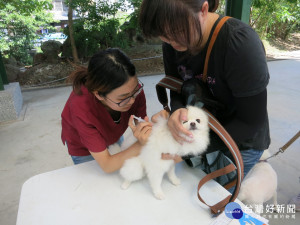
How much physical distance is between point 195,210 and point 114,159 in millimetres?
354

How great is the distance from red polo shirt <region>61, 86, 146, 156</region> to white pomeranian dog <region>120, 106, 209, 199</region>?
0.17 meters

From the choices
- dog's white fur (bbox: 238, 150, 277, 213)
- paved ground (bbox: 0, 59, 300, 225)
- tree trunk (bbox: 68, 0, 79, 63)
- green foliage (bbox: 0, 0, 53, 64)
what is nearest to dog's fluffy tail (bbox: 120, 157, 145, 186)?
dog's white fur (bbox: 238, 150, 277, 213)

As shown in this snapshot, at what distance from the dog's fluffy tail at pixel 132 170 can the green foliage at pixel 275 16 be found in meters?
4.65

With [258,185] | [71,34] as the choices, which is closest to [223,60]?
[258,185]

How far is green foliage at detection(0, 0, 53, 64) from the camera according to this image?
5.35 meters

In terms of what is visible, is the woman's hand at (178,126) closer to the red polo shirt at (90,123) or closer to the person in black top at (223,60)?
the person in black top at (223,60)

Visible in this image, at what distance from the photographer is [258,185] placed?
1.23m

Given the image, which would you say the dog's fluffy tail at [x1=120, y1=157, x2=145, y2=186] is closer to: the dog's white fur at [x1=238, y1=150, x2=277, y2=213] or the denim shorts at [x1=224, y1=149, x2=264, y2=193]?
the denim shorts at [x1=224, y1=149, x2=264, y2=193]

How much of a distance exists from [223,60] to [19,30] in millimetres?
6515

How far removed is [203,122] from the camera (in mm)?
814

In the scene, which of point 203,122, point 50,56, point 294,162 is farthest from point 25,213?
point 50,56

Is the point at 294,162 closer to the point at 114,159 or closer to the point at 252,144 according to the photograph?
the point at 252,144

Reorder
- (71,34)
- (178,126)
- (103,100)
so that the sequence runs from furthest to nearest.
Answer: (71,34) → (103,100) → (178,126)

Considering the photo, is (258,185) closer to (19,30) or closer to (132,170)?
(132,170)
